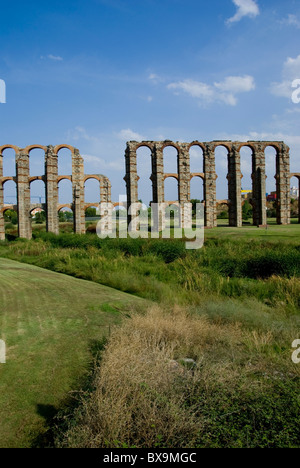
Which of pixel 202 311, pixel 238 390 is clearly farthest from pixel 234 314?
pixel 238 390

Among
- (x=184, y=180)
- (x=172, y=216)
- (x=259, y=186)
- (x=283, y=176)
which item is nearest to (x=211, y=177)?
(x=184, y=180)

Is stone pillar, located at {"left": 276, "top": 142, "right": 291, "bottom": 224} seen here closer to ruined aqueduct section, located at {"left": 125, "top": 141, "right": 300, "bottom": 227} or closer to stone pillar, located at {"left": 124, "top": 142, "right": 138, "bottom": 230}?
ruined aqueduct section, located at {"left": 125, "top": 141, "right": 300, "bottom": 227}

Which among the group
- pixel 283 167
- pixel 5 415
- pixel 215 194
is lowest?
pixel 5 415

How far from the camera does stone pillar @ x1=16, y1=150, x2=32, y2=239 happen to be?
109ft

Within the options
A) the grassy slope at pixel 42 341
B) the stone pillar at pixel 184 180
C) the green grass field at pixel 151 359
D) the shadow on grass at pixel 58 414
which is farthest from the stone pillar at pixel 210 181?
the shadow on grass at pixel 58 414

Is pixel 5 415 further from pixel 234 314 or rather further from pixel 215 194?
pixel 215 194

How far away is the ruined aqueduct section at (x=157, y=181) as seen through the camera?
33.4m

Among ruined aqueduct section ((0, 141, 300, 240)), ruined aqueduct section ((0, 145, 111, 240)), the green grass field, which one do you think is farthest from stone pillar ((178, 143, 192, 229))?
the green grass field

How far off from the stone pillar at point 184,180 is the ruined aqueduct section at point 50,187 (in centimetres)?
793

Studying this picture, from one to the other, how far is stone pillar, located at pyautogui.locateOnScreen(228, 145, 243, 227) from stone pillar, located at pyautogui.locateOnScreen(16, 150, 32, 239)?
21238 mm

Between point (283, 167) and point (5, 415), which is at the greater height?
point (283, 167)

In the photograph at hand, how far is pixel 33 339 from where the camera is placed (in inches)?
215

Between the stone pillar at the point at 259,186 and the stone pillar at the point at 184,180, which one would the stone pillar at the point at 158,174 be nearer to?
the stone pillar at the point at 184,180

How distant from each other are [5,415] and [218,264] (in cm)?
1139
